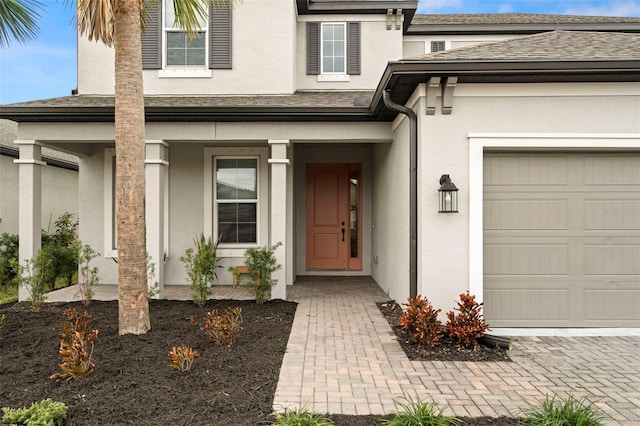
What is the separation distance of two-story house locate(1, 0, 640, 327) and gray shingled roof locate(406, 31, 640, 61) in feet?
0.15

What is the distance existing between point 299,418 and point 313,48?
8.75 meters

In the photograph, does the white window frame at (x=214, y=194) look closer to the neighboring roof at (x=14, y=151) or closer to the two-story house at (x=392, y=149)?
the two-story house at (x=392, y=149)

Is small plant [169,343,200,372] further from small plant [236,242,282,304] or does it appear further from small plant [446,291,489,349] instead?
small plant [236,242,282,304]

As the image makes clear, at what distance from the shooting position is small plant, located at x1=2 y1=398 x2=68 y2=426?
304 cm

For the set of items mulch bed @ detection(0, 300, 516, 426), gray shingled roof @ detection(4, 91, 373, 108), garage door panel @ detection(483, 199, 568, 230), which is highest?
A: gray shingled roof @ detection(4, 91, 373, 108)

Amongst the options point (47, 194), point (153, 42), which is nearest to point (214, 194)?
point (153, 42)

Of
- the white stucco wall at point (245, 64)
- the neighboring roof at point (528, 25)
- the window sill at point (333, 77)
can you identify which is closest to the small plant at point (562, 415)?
the white stucco wall at point (245, 64)

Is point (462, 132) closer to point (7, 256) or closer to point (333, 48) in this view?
point (333, 48)

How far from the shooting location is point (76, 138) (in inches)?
297

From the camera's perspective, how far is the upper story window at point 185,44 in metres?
Answer: 8.96

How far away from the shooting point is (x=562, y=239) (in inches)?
224

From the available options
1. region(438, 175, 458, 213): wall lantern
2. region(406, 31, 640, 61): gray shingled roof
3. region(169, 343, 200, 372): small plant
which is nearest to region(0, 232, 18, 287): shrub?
region(169, 343, 200, 372): small plant

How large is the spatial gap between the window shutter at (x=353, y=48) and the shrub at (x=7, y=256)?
8523mm

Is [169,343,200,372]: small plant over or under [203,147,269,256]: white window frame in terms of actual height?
under
